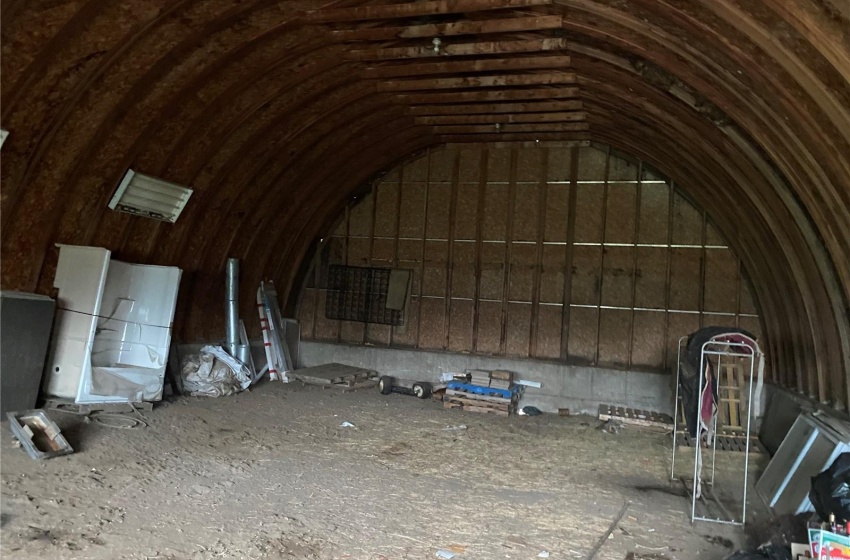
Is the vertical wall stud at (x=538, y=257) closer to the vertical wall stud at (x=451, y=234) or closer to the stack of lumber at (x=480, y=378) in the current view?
the stack of lumber at (x=480, y=378)

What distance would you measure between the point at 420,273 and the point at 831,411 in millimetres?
6623

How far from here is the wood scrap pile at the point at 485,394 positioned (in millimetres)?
9180

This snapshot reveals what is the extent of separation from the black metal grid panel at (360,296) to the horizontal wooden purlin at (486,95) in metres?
3.51

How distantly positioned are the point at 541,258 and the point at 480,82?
361 centimetres

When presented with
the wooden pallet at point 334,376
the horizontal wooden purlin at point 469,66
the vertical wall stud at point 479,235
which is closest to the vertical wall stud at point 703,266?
the vertical wall stud at point 479,235

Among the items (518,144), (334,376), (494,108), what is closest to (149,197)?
(334,376)

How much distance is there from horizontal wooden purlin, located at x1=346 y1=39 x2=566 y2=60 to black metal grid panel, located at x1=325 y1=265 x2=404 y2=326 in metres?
4.75

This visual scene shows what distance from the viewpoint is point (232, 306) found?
948cm

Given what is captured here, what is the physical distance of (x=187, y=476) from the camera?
5.33 meters

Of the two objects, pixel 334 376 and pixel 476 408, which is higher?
pixel 334 376

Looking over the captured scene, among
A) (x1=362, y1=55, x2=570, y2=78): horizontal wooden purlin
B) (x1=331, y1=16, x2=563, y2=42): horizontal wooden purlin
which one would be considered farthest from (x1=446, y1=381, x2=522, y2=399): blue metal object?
(x1=331, y1=16, x2=563, y2=42): horizontal wooden purlin

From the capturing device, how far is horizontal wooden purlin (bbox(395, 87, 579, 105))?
7.76m

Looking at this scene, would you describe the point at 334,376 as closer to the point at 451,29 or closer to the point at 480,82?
the point at 480,82

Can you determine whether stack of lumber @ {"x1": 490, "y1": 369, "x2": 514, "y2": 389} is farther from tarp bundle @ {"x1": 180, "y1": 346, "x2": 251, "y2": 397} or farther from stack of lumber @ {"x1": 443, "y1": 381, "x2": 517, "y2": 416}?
tarp bundle @ {"x1": 180, "y1": 346, "x2": 251, "y2": 397}
